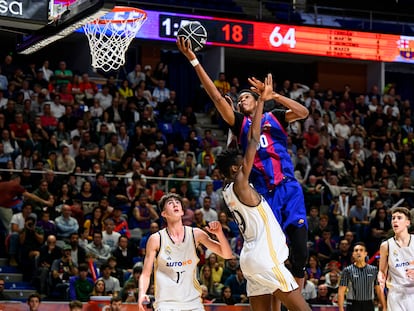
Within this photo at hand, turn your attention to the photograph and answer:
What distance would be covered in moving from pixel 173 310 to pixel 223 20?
42.0 ft

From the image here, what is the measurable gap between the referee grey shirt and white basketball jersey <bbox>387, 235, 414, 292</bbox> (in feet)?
6.01

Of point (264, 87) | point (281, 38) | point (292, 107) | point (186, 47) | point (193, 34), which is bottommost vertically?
point (292, 107)

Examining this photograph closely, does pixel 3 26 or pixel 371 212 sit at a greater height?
pixel 3 26

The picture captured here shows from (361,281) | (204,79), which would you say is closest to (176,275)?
(204,79)

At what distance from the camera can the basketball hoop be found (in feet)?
32.6

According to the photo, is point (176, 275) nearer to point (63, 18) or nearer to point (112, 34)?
point (63, 18)

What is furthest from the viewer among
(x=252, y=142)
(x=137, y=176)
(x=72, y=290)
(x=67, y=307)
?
(x=137, y=176)

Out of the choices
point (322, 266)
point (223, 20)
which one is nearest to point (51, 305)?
point (322, 266)

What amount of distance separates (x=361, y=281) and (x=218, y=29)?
9443 millimetres

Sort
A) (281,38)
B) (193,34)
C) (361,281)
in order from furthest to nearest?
(281,38) < (361,281) < (193,34)

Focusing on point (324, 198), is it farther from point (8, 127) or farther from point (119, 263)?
point (8, 127)

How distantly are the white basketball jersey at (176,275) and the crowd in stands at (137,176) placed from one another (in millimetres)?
5083

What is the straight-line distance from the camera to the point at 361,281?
11.6 meters

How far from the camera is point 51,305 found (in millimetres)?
12055
